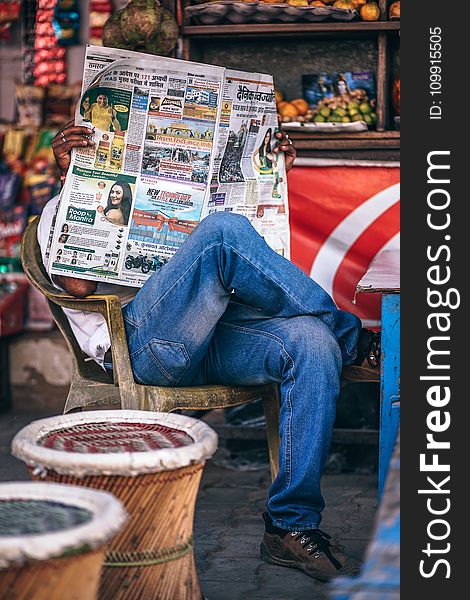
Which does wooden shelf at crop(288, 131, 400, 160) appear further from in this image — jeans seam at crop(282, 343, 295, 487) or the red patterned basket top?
the red patterned basket top

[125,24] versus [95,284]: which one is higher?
[125,24]

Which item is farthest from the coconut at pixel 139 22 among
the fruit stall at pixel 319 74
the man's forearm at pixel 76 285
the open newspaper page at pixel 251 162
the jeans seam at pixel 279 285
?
the jeans seam at pixel 279 285

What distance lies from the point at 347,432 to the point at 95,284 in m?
1.29

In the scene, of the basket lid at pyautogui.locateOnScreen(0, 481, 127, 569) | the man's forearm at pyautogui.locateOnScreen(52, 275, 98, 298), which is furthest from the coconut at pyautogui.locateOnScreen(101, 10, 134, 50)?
the basket lid at pyautogui.locateOnScreen(0, 481, 127, 569)

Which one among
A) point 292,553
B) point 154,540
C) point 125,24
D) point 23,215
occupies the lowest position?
point 292,553

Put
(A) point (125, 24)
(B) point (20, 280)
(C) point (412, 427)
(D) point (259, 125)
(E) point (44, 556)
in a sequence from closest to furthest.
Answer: (E) point (44, 556) → (C) point (412, 427) → (D) point (259, 125) → (A) point (125, 24) → (B) point (20, 280)

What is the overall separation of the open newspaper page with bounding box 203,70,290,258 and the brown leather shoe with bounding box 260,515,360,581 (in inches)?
34.6

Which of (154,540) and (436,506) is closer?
(436,506)

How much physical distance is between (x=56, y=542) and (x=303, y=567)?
120 cm

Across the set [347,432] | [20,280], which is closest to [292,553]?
[347,432]

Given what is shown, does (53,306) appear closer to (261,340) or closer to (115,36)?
(261,340)

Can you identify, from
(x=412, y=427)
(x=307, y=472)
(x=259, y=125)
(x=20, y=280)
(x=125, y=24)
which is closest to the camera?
(x=412, y=427)

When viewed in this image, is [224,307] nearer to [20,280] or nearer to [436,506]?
[436,506]

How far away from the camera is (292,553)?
2.43 m
